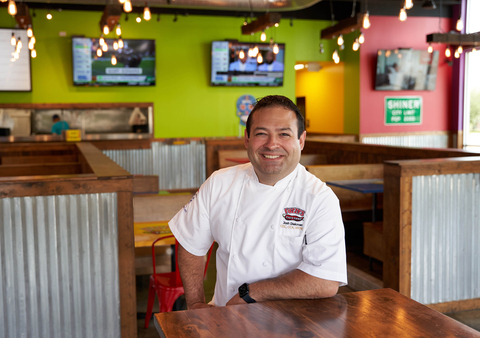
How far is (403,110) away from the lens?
412 inches

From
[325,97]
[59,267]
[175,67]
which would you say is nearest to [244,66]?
[175,67]

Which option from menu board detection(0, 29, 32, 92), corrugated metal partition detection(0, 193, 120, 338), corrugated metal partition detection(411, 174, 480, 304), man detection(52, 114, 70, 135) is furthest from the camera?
man detection(52, 114, 70, 135)

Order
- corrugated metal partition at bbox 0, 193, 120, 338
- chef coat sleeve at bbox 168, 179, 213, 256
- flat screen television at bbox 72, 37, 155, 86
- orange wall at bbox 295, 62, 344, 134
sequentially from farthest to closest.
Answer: orange wall at bbox 295, 62, 344, 134
flat screen television at bbox 72, 37, 155, 86
corrugated metal partition at bbox 0, 193, 120, 338
chef coat sleeve at bbox 168, 179, 213, 256

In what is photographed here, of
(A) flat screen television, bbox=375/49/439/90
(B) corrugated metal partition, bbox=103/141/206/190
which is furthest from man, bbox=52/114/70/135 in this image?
(A) flat screen television, bbox=375/49/439/90

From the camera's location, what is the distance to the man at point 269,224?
1570 millimetres

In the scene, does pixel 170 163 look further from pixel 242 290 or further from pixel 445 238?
pixel 242 290

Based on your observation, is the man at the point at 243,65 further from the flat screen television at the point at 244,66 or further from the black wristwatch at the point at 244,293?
the black wristwatch at the point at 244,293

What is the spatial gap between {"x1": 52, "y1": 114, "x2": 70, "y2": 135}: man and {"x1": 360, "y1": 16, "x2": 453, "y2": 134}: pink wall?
6.00 m

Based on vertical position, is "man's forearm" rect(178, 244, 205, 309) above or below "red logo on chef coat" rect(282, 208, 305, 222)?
below

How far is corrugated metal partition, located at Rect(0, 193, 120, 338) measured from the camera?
228 centimetres

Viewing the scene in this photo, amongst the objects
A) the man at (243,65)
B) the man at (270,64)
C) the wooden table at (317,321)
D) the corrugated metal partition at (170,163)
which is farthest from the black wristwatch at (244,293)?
the man at (270,64)

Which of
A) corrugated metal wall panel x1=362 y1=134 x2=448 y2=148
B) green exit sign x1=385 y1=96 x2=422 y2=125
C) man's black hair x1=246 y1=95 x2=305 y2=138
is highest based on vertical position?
green exit sign x1=385 y1=96 x2=422 y2=125

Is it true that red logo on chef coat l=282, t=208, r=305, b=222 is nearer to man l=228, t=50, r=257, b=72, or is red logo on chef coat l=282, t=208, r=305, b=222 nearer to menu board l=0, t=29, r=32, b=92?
menu board l=0, t=29, r=32, b=92

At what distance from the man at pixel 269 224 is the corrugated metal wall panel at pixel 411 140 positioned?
29.2 ft
